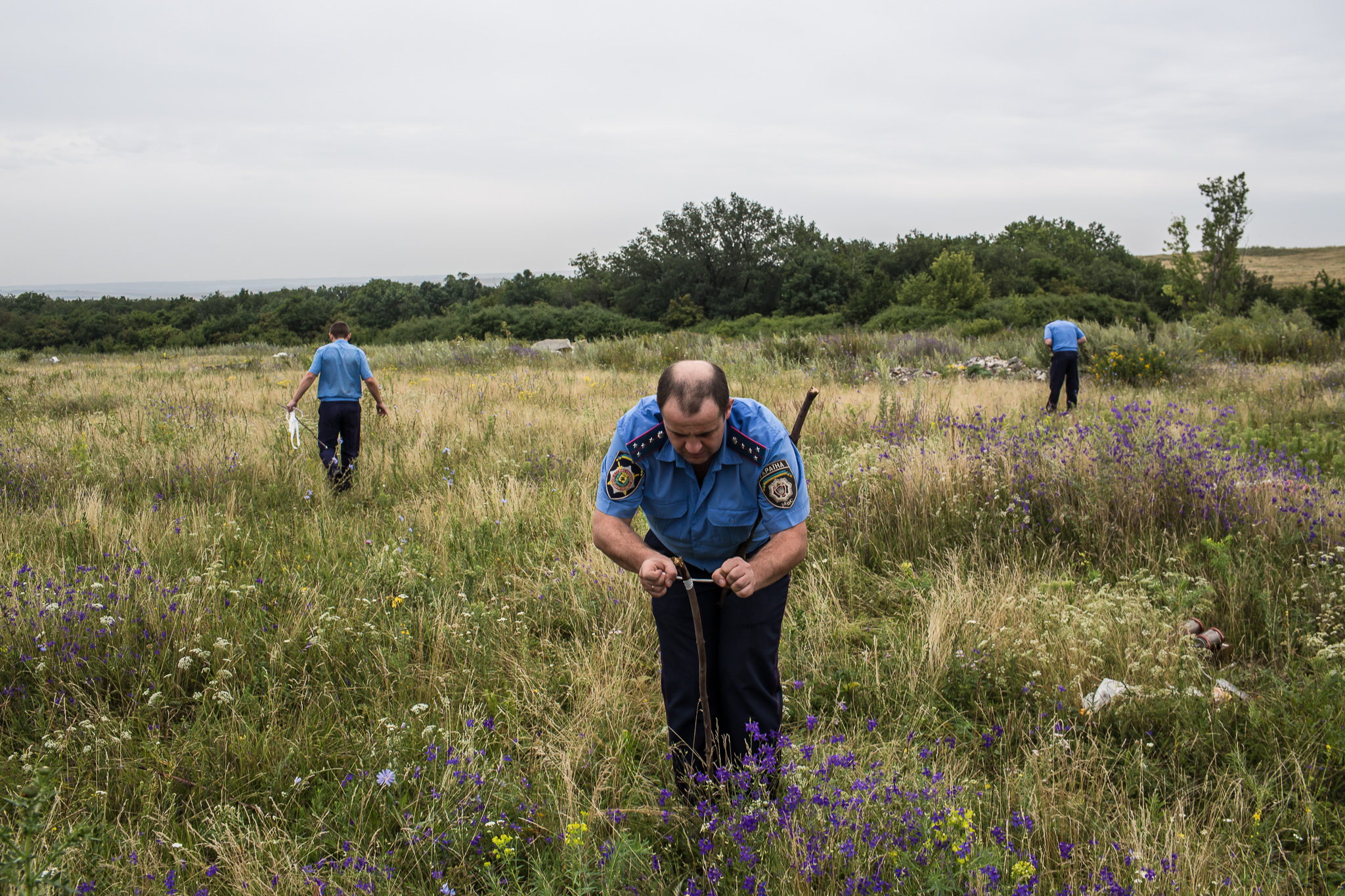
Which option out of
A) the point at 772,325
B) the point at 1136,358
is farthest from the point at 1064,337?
the point at 772,325

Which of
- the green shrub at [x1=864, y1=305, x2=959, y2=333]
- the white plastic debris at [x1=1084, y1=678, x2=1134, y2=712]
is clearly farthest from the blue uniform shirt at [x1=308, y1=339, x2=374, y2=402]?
the green shrub at [x1=864, y1=305, x2=959, y2=333]

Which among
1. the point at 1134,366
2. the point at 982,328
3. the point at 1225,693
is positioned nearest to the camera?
the point at 1225,693

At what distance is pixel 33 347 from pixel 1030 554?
219ft

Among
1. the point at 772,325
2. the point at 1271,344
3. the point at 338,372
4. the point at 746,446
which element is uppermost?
the point at 772,325

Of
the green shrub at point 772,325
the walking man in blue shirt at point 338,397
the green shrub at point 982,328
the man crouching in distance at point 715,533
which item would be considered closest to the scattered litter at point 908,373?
the walking man in blue shirt at point 338,397

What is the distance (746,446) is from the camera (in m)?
2.47

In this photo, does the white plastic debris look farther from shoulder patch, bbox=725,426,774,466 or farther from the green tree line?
the green tree line

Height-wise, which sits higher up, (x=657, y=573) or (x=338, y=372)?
(x=338, y=372)

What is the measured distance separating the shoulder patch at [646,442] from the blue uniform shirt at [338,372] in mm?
5761

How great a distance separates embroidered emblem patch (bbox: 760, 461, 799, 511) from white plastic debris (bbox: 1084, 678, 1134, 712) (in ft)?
5.96

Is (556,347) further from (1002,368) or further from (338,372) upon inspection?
(338,372)

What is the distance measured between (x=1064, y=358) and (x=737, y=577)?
1015 cm

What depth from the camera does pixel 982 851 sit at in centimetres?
207

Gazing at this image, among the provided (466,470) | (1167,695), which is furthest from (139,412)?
(1167,695)
